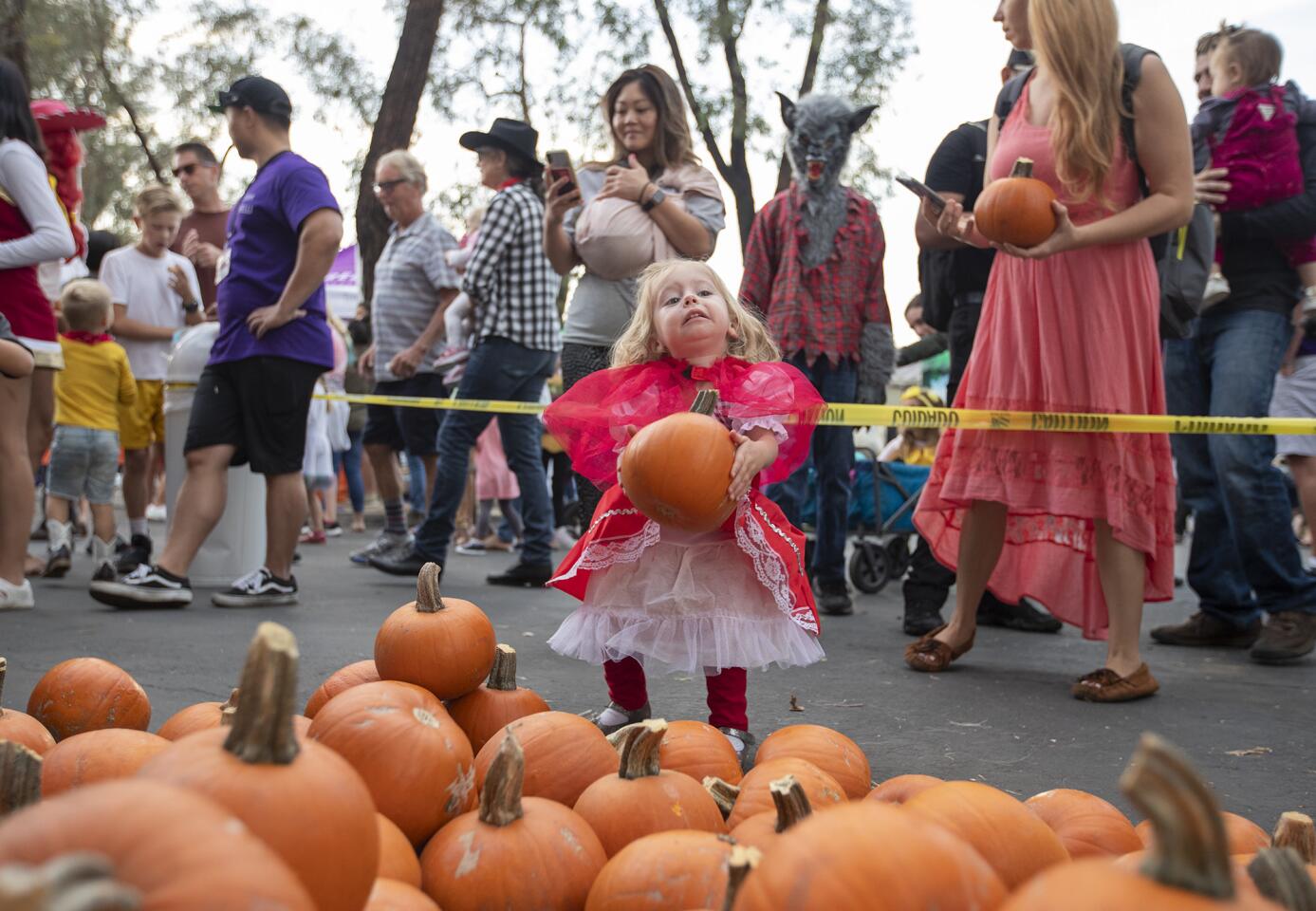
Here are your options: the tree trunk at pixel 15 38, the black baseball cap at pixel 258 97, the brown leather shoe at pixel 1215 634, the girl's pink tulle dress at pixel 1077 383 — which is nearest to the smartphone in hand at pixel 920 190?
the girl's pink tulle dress at pixel 1077 383

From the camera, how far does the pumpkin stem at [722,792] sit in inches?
86.1

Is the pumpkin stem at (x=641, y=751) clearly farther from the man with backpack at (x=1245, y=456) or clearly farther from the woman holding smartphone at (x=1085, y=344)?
the man with backpack at (x=1245, y=456)

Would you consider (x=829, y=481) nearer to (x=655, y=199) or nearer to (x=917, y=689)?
(x=655, y=199)

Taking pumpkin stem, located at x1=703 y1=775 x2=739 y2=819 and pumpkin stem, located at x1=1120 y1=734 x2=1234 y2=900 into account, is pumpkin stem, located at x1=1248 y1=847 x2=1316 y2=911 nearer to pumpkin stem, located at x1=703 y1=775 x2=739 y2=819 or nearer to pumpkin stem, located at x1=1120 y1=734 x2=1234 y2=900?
pumpkin stem, located at x1=1120 y1=734 x2=1234 y2=900

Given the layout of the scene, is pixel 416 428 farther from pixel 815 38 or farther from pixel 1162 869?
pixel 815 38

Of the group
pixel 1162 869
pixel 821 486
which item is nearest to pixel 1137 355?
pixel 821 486

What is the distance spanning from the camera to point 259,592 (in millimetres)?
6004

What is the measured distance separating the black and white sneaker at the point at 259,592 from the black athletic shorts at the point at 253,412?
59cm

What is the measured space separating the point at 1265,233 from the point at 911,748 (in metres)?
3.23

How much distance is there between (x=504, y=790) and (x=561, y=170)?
411 centimetres

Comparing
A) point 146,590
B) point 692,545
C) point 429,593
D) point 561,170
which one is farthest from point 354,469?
point 429,593

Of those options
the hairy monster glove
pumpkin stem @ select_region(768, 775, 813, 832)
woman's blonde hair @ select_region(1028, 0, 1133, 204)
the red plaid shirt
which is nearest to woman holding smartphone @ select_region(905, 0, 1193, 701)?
woman's blonde hair @ select_region(1028, 0, 1133, 204)

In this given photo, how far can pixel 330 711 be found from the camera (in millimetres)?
2059

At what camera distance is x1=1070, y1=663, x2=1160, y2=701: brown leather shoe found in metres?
4.11
